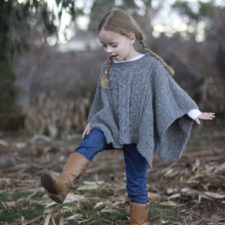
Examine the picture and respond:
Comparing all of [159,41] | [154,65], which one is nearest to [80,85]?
[159,41]

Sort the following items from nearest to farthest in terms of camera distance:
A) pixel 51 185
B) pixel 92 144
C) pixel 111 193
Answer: pixel 51 185
pixel 92 144
pixel 111 193

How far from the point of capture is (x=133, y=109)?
391 centimetres

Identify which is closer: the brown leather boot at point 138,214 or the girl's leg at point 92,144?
the girl's leg at point 92,144

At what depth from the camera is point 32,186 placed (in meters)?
5.79

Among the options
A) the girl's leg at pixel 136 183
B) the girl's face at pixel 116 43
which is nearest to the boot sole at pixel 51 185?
the girl's leg at pixel 136 183

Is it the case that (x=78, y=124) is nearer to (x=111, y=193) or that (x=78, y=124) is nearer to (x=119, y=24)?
(x=111, y=193)

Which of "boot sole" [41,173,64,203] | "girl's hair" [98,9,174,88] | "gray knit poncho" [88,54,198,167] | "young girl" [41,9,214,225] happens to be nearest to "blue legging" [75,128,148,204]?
"young girl" [41,9,214,225]

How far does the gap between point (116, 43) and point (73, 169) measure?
36.9 inches

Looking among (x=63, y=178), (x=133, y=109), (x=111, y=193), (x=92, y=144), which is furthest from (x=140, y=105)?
(x=111, y=193)

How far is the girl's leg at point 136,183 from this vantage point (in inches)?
157

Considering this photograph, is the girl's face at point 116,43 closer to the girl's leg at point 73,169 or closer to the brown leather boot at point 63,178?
the girl's leg at point 73,169

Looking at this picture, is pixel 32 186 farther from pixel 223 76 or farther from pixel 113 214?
pixel 223 76

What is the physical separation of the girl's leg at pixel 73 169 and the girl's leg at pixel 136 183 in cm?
23

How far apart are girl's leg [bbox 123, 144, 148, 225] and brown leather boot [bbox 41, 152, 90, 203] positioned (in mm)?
414
